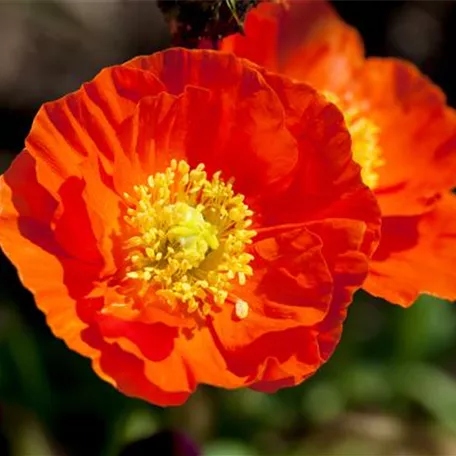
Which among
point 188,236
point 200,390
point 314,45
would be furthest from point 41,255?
point 200,390

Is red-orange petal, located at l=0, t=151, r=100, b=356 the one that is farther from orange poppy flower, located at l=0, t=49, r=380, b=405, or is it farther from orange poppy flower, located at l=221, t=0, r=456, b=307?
orange poppy flower, located at l=221, t=0, r=456, b=307

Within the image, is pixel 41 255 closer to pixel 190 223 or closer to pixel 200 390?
pixel 190 223

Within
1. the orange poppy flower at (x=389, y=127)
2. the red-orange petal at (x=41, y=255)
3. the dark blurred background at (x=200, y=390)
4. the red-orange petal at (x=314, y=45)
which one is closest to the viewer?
the red-orange petal at (x=41, y=255)

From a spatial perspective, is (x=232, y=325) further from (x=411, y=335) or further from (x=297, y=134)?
(x=411, y=335)

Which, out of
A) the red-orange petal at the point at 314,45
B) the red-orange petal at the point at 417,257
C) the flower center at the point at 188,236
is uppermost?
the red-orange petal at the point at 314,45

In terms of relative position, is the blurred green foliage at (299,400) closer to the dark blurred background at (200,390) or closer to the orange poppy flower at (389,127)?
the dark blurred background at (200,390)

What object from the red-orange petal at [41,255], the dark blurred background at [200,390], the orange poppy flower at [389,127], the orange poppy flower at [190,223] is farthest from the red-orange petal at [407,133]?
the dark blurred background at [200,390]
